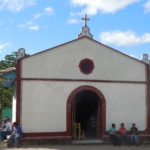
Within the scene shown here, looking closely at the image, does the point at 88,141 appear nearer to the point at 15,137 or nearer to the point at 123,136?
the point at 123,136

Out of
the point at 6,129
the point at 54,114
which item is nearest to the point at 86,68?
the point at 54,114

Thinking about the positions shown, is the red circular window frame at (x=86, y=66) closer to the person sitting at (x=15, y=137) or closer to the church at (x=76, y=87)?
the church at (x=76, y=87)

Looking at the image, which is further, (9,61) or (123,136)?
(9,61)

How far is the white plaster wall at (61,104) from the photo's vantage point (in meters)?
17.7

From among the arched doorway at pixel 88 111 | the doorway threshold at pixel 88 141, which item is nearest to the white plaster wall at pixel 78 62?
the arched doorway at pixel 88 111

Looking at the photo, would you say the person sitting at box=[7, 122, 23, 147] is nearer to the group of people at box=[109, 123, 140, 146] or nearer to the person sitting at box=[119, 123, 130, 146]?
the group of people at box=[109, 123, 140, 146]

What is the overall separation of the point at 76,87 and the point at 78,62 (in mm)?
1302

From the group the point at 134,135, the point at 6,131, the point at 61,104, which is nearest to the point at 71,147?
the point at 61,104

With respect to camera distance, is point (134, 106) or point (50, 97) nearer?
point (50, 97)

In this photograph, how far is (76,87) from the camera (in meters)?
18.6

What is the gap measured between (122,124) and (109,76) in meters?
2.61

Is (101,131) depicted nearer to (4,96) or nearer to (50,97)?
(50,97)

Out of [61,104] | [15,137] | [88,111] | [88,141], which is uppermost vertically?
[61,104]

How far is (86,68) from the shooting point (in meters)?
18.8
